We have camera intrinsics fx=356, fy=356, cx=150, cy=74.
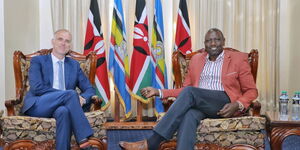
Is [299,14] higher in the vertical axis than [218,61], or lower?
higher

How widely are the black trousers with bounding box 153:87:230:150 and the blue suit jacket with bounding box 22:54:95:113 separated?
2.99 ft

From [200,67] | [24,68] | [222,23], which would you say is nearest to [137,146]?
[200,67]

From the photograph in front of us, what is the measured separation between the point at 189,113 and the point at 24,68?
1.79m

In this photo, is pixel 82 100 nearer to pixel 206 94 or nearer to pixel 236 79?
pixel 206 94

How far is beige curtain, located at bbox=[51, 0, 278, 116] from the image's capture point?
17.3ft

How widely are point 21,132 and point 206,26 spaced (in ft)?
10.9

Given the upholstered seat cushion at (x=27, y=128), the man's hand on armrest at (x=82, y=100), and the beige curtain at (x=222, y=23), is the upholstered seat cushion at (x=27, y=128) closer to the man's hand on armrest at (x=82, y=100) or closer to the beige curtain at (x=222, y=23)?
the man's hand on armrest at (x=82, y=100)

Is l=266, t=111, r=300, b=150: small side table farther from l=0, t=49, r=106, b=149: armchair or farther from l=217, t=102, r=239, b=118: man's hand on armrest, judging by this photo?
l=0, t=49, r=106, b=149: armchair

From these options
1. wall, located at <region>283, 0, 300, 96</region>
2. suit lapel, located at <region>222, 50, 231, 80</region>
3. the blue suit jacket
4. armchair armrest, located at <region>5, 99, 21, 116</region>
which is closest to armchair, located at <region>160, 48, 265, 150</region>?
suit lapel, located at <region>222, 50, 231, 80</region>

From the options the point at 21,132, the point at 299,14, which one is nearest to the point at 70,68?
the point at 21,132

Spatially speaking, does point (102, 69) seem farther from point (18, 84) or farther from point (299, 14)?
point (299, 14)

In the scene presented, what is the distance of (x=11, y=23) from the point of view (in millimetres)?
4652

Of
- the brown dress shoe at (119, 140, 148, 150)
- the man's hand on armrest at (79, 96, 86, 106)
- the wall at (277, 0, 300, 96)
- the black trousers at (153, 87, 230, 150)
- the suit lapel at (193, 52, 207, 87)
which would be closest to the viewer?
the black trousers at (153, 87, 230, 150)

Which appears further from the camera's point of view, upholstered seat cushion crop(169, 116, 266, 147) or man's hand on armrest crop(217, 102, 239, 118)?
man's hand on armrest crop(217, 102, 239, 118)
